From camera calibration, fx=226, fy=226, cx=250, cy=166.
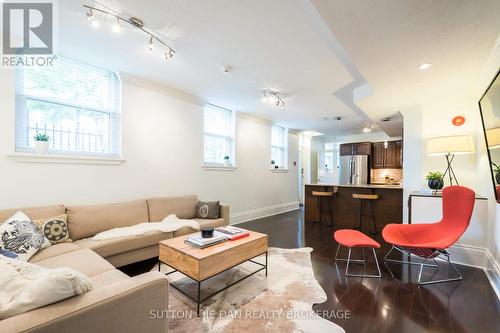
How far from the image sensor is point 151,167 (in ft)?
12.5

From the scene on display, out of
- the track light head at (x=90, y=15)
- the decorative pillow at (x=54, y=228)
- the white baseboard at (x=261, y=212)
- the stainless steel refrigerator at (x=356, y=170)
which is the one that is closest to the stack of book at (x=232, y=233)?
the decorative pillow at (x=54, y=228)

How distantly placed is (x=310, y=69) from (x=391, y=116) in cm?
276

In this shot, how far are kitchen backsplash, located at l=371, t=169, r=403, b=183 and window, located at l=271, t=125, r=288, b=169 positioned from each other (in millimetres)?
3148

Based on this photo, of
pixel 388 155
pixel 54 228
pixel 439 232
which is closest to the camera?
pixel 54 228

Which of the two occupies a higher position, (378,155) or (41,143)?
(378,155)

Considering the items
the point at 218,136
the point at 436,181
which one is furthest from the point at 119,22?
the point at 436,181

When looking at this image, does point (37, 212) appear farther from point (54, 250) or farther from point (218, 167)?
point (218, 167)

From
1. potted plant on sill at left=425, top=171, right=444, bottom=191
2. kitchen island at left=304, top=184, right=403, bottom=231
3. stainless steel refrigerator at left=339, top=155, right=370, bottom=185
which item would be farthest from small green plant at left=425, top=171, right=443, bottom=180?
stainless steel refrigerator at left=339, top=155, right=370, bottom=185

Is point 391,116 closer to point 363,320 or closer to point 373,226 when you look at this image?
point 373,226

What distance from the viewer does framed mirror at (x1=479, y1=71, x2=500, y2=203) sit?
206cm

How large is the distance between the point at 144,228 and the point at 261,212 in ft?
11.8

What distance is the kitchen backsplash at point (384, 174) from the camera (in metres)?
7.27

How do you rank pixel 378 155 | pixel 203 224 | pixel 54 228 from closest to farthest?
pixel 54 228
pixel 203 224
pixel 378 155

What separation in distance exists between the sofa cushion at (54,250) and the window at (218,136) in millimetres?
2757
